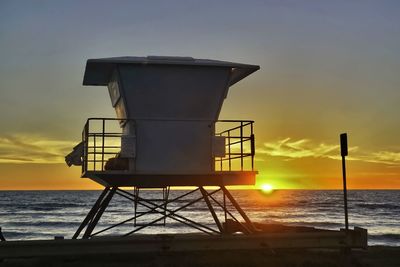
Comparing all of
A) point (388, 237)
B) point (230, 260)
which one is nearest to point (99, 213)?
point (230, 260)

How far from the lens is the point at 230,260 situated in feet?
44.4

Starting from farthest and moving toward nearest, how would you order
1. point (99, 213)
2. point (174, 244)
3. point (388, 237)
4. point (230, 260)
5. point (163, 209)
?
point (388, 237) < point (163, 209) < point (99, 213) < point (230, 260) < point (174, 244)

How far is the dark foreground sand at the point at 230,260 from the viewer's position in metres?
12.7

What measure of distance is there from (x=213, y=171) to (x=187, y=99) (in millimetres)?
2001

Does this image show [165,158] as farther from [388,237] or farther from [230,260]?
[388,237]

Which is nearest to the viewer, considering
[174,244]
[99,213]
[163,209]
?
[174,244]

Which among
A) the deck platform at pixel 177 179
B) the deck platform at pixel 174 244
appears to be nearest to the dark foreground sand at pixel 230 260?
the deck platform at pixel 174 244

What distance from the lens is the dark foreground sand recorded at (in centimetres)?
1271

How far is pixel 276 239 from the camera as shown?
11.7 meters

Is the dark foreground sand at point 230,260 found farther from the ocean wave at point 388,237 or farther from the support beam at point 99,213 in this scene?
the ocean wave at point 388,237

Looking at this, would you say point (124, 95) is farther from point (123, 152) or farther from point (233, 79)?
point (233, 79)

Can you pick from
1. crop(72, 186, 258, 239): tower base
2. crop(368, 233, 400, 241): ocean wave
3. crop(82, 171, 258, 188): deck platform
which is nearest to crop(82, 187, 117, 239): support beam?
crop(72, 186, 258, 239): tower base

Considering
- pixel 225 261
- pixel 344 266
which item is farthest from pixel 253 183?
pixel 344 266

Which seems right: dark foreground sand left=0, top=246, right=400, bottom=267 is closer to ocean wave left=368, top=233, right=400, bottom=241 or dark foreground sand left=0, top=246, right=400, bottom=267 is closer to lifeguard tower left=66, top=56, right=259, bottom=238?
lifeguard tower left=66, top=56, right=259, bottom=238
